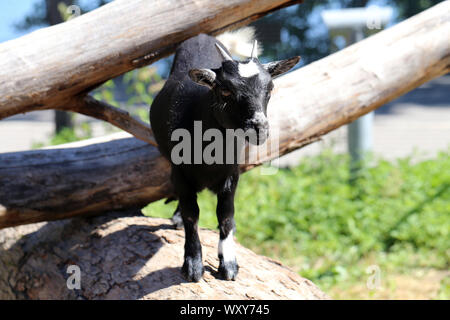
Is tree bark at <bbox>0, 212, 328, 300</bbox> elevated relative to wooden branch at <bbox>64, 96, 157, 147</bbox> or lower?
lower

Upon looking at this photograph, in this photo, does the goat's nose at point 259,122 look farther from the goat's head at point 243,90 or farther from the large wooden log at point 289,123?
the large wooden log at point 289,123

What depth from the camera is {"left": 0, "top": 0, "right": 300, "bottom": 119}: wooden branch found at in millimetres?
2516

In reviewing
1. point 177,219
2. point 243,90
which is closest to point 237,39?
point 177,219

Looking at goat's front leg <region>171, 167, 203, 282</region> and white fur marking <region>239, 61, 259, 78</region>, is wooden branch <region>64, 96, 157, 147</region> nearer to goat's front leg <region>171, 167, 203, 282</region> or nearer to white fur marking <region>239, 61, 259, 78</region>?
goat's front leg <region>171, 167, 203, 282</region>

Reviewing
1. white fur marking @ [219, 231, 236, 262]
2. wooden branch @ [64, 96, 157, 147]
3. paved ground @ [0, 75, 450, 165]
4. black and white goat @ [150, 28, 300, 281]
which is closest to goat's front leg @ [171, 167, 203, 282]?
black and white goat @ [150, 28, 300, 281]

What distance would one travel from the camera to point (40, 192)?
289cm

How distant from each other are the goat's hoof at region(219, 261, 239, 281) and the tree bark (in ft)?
0.10

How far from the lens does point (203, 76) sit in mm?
1987

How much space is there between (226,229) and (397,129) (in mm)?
6681

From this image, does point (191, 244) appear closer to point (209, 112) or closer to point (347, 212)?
point (209, 112)

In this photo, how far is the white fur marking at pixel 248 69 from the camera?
192cm

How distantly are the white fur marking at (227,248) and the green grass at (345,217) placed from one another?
165 cm

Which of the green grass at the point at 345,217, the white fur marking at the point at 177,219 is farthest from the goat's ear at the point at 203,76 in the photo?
the green grass at the point at 345,217
